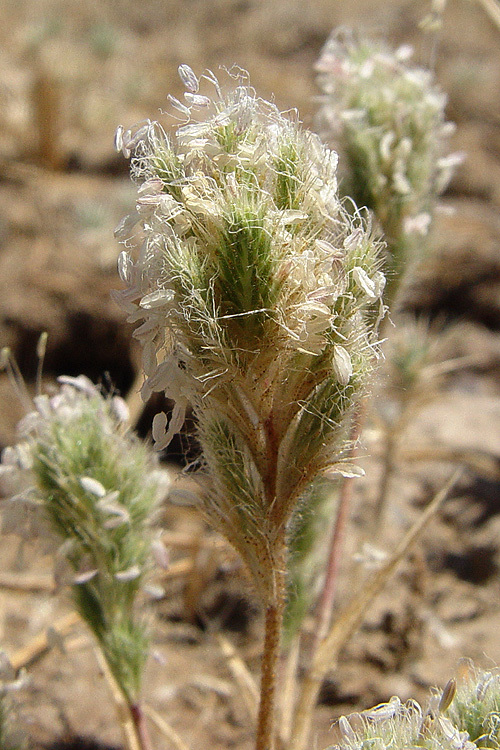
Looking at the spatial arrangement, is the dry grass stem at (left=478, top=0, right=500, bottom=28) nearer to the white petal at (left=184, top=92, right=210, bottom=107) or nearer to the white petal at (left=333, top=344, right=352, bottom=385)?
the white petal at (left=184, top=92, right=210, bottom=107)

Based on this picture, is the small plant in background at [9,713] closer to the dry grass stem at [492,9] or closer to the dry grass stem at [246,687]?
the dry grass stem at [246,687]

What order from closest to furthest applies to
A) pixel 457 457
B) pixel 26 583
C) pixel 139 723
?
pixel 139 723 → pixel 26 583 → pixel 457 457

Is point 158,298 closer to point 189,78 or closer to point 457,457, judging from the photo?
point 189,78

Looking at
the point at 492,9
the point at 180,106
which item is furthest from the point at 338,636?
the point at 492,9

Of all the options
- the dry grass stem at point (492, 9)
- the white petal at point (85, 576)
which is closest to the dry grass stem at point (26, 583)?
the white petal at point (85, 576)

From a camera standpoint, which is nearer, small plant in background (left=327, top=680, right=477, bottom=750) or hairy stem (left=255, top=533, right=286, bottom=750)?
small plant in background (left=327, top=680, right=477, bottom=750)

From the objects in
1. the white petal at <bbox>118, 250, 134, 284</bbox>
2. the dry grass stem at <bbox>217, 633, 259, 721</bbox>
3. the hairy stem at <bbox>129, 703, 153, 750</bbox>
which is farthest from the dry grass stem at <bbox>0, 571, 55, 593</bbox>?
the white petal at <bbox>118, 250, 134, 284</bbox>
